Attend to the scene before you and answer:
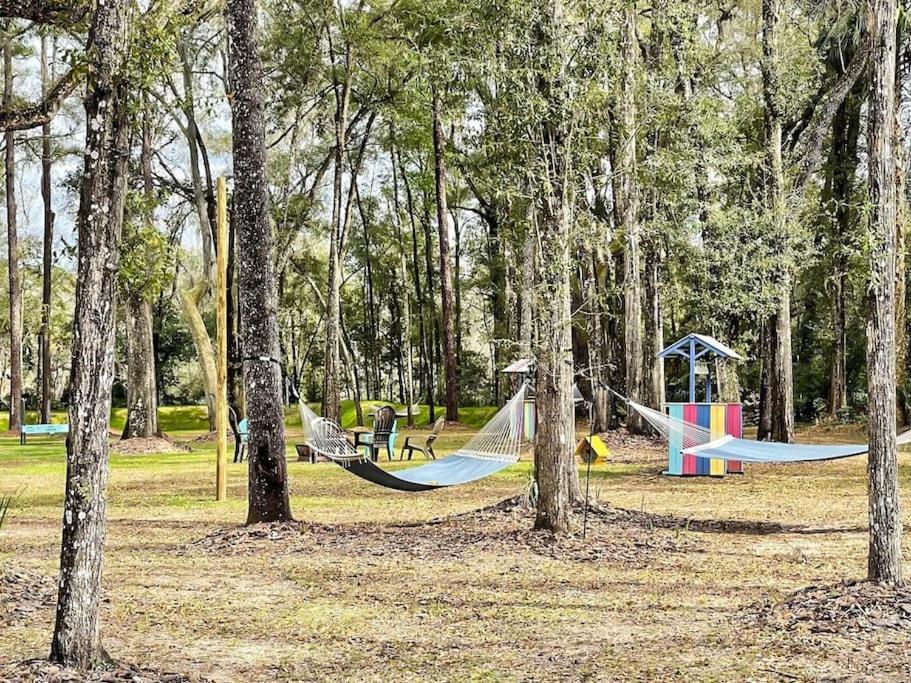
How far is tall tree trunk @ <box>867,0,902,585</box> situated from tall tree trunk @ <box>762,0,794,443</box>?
854 cm

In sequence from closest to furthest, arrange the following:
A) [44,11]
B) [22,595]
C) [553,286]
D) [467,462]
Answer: [22,595], [44,11], [553,286], [467,462]

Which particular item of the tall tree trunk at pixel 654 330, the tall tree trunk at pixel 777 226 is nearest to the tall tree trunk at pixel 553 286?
the tall tree trunk at pixel 777 226

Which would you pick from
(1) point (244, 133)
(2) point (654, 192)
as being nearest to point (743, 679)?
(1) point (244, 133)

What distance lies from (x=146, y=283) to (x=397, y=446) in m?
12.2

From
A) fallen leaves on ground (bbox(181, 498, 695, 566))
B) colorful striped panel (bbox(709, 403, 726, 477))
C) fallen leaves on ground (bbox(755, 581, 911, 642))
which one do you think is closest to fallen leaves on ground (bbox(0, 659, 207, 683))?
fallen leaves on ground (bbox(755, 581, 911, 642))

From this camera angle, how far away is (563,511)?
643 cm

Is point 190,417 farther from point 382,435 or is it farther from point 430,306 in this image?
point 382,435

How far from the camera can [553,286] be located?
629cm

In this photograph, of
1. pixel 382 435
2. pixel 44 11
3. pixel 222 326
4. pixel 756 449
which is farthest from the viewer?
pixel 382 435

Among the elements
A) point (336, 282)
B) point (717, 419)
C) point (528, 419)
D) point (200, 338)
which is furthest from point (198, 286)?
point (717, 419)

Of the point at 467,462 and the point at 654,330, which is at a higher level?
the point at 654,330

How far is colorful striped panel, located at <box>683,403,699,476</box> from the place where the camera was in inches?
367

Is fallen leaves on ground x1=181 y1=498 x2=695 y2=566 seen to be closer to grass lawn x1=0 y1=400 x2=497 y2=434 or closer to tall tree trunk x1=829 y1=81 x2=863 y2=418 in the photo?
tall tree trunk x1=829 y1=81 x2=863 y2=418

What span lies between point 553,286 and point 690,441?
3.41 meters
